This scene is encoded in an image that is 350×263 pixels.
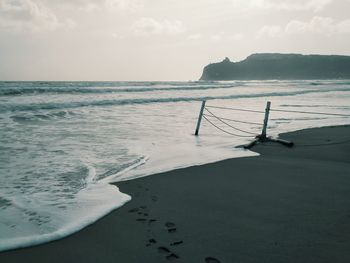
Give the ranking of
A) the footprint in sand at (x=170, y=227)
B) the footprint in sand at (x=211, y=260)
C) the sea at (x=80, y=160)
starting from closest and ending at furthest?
the footprint in sand at (x=211, y=260) < the footprint in sand at (x=170, y=227) < the sea at (x=80, y=160)

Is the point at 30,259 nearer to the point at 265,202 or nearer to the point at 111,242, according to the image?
the point at 111,242

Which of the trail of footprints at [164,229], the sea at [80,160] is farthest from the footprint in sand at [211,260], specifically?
the sea at [80,160]

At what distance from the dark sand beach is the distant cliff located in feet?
508

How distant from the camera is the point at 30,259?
3.14m

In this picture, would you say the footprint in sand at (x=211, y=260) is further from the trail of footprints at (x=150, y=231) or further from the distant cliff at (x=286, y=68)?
the distant cliff at (x=286, y=68)

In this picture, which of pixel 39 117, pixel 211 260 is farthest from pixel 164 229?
pixel 39 117

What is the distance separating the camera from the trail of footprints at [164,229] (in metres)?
3.14

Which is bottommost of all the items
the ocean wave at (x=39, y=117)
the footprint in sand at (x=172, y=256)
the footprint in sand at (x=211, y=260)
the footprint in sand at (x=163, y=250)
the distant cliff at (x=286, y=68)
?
the ocean wave at (x=39, y=117)

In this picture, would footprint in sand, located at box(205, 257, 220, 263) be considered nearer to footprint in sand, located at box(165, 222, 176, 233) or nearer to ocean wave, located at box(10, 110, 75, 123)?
footprint in sand, located at box(165, 222, 176, 233)

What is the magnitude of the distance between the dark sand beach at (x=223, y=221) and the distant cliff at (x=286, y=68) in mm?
154986

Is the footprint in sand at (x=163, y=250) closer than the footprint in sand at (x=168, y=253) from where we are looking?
No

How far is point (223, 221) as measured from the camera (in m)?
3.96

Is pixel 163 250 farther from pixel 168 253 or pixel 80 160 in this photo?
pixel 80 160

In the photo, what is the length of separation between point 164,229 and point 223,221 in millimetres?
696
